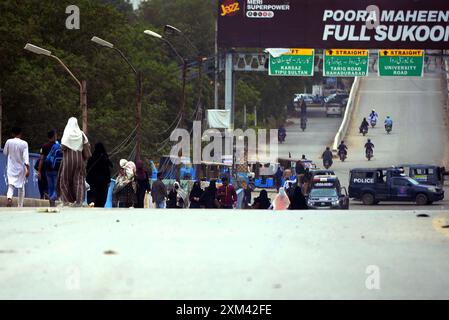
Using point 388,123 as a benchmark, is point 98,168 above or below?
below

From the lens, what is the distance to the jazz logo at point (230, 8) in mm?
59125

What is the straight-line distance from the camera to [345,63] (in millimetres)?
63875

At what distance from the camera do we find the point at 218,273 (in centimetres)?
1204

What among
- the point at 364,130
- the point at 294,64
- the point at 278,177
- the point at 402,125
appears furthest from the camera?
the point at 402,125

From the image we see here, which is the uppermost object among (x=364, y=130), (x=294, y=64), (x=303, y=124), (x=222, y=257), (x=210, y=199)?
(x=294, y=64)

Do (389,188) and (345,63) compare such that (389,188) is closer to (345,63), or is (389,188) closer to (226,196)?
(345,63)

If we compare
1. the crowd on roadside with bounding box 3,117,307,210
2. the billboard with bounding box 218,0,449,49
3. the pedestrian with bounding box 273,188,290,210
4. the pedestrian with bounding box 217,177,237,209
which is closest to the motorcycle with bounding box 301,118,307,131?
the billboard with bounding box 218,0,449,49

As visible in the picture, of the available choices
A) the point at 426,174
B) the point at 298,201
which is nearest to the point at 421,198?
the point at 426,174

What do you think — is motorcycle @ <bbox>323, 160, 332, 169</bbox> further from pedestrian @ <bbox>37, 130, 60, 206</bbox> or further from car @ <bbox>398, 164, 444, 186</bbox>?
pedestrian @ <bbox>37, 130, 60, 206</bbox>

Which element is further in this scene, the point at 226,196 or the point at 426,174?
the point at 426,174

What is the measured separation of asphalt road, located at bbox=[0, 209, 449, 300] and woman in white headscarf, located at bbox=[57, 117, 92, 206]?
3556 mm

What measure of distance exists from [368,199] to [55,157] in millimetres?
34415

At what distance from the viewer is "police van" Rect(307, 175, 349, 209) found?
49938 millimetres

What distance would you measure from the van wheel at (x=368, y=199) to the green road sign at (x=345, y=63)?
29.2ft
